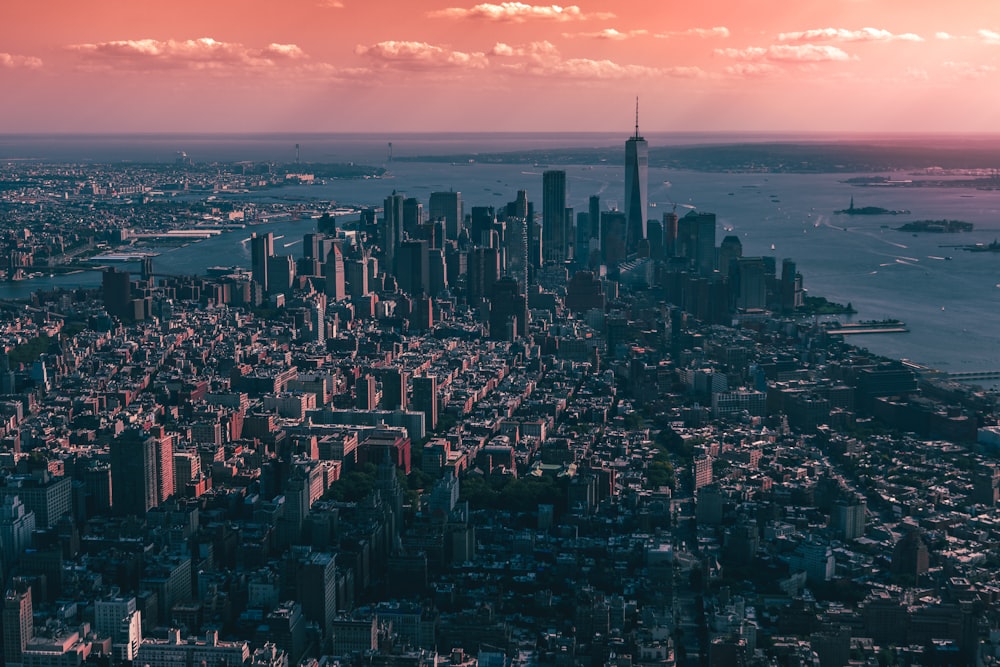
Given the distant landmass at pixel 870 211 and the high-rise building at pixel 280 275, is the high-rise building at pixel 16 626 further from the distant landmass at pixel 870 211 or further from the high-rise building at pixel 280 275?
the distant landmass at pixel 870 211

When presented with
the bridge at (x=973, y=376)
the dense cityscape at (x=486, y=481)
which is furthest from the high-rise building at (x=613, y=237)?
the bridge at (x=973, y=376)

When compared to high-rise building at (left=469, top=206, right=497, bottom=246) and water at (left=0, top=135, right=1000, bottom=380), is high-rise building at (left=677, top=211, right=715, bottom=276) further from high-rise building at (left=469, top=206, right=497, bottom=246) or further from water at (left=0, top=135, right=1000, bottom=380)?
high-rise building at (left=469, top=206, right=497, bottom=246)

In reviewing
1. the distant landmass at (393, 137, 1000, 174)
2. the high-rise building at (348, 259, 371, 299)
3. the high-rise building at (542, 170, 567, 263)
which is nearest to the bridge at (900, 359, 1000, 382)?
the high-rise building at (348, 259, 371, 299)

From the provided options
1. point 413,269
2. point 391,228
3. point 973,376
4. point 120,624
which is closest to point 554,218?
point 391,228

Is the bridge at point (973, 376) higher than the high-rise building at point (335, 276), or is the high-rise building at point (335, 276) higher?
the high-rise building at point (335, 276)

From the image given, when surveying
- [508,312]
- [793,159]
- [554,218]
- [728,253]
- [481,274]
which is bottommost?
[508,312]

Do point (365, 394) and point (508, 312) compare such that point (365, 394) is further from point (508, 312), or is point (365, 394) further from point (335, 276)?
point (335, 276)
